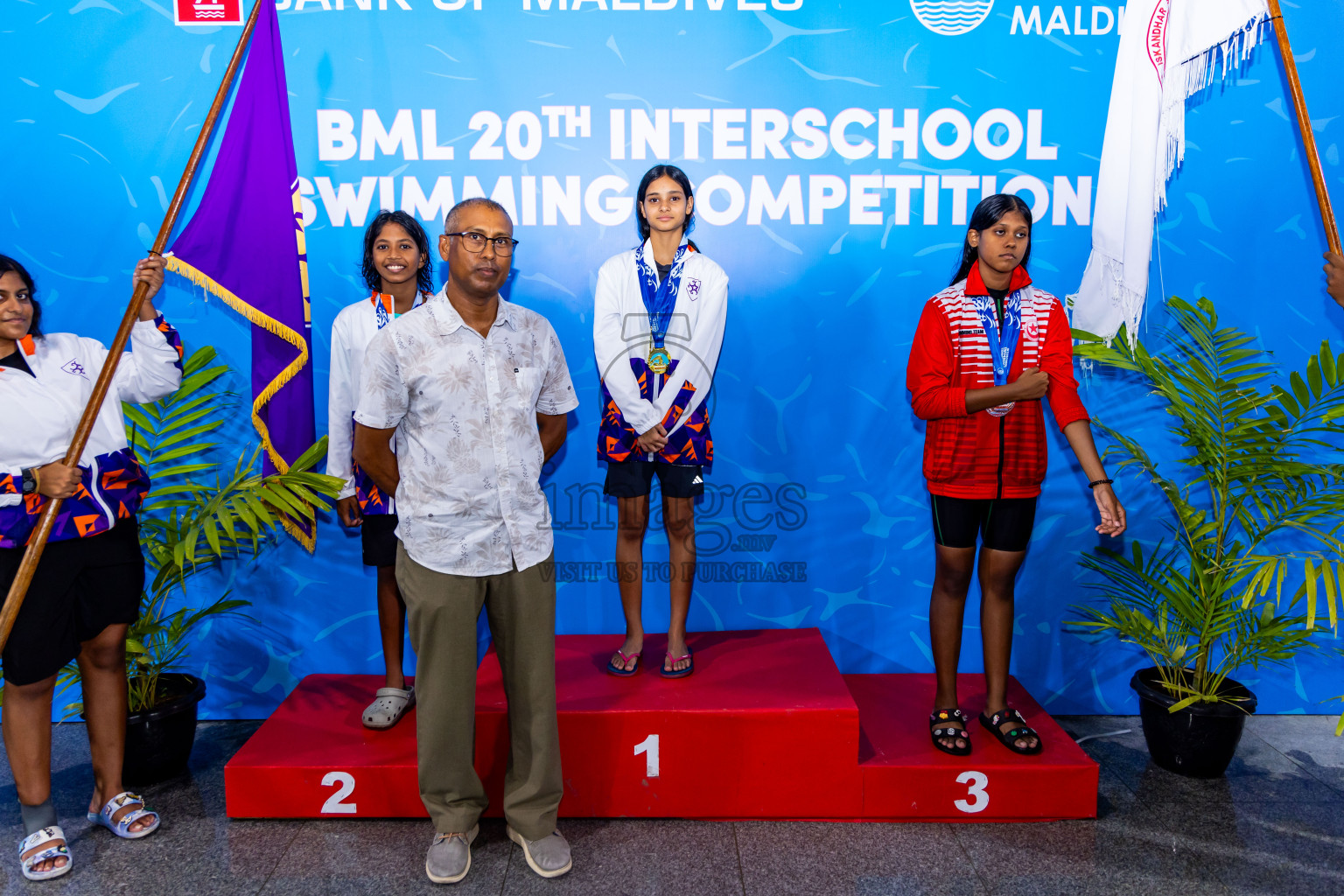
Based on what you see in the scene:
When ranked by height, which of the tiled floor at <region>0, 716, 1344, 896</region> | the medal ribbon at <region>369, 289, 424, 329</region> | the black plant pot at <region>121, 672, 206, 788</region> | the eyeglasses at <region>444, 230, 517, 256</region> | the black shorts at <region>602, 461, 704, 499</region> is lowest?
the tiled floor at <region>0, 716, 1344, 896</region>

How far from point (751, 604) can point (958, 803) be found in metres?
1.02

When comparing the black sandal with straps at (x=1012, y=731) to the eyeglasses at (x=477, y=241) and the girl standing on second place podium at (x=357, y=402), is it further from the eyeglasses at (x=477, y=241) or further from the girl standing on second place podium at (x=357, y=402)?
the eyeglasses at (x=477, y=241)

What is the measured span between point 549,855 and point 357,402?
1.43 meters

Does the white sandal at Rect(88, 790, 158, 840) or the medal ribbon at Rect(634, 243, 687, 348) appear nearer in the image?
the white sandal at Rect(88, 790, 158, 840)

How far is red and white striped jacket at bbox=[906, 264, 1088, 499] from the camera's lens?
8.08 ft

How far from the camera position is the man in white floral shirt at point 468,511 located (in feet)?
6.59

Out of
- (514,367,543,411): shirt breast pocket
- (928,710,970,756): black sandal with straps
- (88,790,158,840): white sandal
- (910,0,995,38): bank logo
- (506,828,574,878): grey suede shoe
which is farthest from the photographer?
(910,0,995,38): bank logo

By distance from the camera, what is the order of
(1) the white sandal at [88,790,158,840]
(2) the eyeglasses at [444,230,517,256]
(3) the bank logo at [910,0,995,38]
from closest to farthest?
(2) the eyeglasses at [444,230,517,256] → (1) the white sandal at [88,790,158,840] → (3) the bank logo at [910,0,995,38]

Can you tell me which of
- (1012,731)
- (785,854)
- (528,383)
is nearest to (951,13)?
(528,383)

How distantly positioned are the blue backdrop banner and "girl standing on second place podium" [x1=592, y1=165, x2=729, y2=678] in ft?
1.32

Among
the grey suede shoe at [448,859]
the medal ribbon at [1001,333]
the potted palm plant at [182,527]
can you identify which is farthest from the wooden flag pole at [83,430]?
the medal ribbon at [1001,333]

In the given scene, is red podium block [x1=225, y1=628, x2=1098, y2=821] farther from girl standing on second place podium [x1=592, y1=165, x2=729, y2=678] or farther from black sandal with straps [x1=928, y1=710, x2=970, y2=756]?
girl standing on second place podium [x1=592, y1=165, x2=729, y2=678]

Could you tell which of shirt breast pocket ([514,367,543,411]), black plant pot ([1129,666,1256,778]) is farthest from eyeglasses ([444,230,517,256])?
black plant pot ([1129,666,1256,778])

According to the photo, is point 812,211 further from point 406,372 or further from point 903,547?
point 406,372
